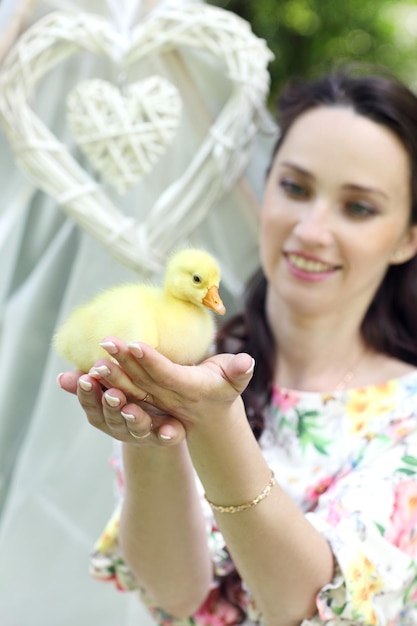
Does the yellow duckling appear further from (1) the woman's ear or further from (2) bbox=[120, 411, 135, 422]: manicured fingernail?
(1) the woman's ear

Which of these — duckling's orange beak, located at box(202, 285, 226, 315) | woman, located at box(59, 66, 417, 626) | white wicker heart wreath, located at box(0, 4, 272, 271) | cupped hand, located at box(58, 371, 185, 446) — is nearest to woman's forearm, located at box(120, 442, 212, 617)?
woman, located at box(59, 66, 417, 626)

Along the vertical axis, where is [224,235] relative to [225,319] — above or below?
above

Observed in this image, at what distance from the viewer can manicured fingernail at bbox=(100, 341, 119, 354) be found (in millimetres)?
585

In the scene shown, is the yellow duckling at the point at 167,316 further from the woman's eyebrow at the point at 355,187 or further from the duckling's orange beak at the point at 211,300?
the woman's eyebrow at the point at 355,187

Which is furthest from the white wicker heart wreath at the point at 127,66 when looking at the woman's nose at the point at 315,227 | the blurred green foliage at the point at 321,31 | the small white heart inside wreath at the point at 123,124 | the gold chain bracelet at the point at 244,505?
the blurred green foliage at the point at 321,31

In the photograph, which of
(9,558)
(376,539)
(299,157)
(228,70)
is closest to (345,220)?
(299,157)

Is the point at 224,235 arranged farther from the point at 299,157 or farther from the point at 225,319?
the point at 299,157

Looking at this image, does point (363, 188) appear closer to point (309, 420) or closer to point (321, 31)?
point (309, 420)

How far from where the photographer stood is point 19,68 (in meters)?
1.11

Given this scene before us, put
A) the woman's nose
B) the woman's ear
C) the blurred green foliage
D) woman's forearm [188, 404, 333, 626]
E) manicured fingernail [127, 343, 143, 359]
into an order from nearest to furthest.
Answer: manicured fingernail [127, 343, 143, 359] < woman's forearm [188, 404, 333, 626] < the woman's nose < the woman's ear < the blurred green foliage

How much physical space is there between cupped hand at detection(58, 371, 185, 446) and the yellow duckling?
0.7 inches

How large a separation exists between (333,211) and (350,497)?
1.28 ft

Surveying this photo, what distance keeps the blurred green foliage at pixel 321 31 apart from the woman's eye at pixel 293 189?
1.58 m

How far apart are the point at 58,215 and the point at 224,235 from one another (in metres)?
0.29
